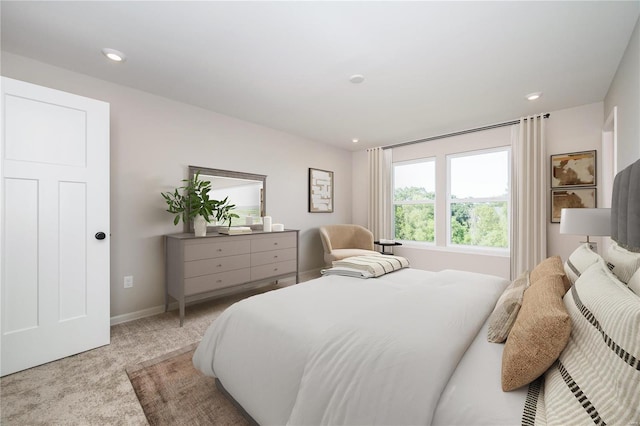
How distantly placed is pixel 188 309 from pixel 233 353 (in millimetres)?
2056

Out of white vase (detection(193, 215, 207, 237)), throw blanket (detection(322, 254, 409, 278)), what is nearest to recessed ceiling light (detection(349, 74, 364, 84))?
throw blanket (detection(322, 254, 409, 278))

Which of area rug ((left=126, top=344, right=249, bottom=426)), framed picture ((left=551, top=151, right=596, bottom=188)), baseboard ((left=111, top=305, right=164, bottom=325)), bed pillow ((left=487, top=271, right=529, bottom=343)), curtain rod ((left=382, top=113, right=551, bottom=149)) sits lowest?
area rug ((left=126, top=344, right=249, bottom=426))

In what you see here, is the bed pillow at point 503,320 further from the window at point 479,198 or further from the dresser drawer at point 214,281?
the window at point 479,198

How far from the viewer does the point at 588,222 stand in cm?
211

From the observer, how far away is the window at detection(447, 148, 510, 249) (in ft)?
13.2

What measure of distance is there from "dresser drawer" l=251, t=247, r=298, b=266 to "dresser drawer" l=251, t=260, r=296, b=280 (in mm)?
50

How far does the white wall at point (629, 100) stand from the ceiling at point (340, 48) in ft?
0.31

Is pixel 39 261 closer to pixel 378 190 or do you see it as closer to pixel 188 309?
pixel 188 309

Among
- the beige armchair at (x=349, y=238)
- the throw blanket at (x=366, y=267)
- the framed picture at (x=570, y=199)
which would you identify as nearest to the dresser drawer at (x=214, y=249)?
the throw blanket at (x=366, y=267)

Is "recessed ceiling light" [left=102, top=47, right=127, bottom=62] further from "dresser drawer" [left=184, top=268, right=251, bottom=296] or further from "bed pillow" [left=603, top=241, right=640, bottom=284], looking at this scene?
"bed pillow" [left=603, top=241, right=640, bottom=284]

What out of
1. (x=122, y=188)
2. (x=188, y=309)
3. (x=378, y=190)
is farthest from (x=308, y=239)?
(x=122, y=188)

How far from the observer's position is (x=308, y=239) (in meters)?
4.76

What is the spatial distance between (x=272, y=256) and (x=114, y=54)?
2.56 m

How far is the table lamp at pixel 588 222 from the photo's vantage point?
2062 mm
